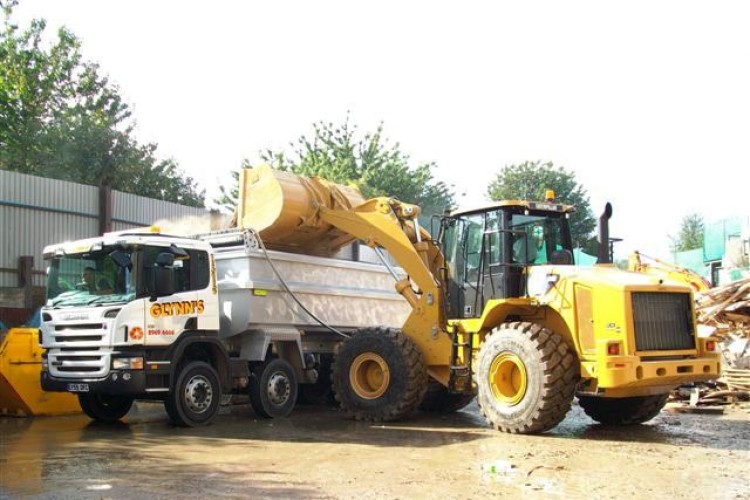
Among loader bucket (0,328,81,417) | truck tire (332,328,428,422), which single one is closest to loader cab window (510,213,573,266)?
truck tire (332,328,428,422)

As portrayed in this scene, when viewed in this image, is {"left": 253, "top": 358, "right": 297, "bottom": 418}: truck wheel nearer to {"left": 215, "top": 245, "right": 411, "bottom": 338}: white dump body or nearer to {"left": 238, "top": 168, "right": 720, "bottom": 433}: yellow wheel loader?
{"left": 215, "top": 245, "right": 411, "bottom": 338}: white dump body

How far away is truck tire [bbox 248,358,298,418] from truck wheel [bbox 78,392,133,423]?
183 cm

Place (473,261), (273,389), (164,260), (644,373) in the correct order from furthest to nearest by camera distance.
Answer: (273,389)
(473,261)
(164,260)
(644,373)

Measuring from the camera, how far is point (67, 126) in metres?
28.8

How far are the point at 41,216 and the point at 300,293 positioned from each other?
7.43 metres

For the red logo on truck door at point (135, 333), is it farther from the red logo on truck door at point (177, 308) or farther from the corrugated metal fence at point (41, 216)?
the corrugated metal fence at point (41, 216)

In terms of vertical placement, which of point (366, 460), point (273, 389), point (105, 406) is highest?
point (273, 389)

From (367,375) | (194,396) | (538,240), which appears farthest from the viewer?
(367,375)

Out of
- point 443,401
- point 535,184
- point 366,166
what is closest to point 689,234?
point 535,184

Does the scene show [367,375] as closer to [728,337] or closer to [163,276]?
[163,276]

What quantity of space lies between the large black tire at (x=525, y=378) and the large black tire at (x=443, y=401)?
2462mm

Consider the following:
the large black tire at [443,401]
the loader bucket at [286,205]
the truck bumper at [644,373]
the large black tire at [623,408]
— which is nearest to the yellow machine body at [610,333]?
the truck bumper at [644,373]

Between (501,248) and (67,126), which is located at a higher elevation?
(67,126)

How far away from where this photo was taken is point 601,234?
10.8 metres
